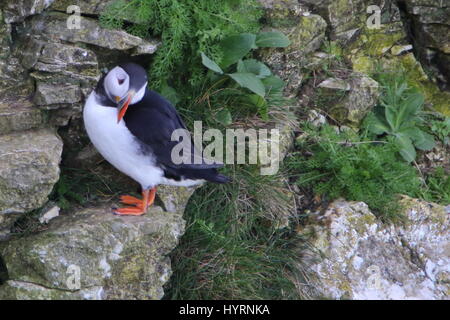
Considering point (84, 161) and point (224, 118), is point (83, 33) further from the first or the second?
point (224, 118)

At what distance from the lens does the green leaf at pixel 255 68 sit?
470 cm

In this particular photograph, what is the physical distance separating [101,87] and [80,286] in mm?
1244

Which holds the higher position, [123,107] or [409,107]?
[123,107]

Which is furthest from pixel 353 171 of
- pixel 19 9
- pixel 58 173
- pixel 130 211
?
pixel 19 9

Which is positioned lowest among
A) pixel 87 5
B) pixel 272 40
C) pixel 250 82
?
pixel 250 82

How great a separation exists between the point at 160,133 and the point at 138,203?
2.08ft

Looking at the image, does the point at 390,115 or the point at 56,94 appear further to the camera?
the point at 390,115

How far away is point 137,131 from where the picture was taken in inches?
145

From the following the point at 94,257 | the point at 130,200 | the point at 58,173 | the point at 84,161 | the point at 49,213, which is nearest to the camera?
the point at 94,257

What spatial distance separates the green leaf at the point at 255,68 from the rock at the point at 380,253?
119 cm

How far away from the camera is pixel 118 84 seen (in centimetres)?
357

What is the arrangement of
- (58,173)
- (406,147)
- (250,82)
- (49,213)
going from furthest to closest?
1. (406,147)
2. (250,82)
3. (49,213)
4. (58,173)

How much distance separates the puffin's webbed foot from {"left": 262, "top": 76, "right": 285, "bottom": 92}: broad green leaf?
1397 mm

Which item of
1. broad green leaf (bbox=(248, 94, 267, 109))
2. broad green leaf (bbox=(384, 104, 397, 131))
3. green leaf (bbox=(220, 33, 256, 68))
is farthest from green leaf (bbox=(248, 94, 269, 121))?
broad green leaf (bbox=(384, 104, 397, 131))
